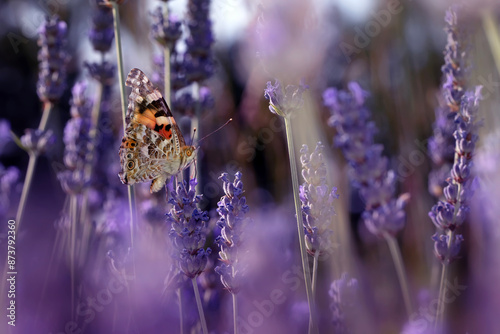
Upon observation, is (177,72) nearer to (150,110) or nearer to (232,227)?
(150,110)

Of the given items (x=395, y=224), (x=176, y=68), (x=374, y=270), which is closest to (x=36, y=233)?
(x=176, y=68)

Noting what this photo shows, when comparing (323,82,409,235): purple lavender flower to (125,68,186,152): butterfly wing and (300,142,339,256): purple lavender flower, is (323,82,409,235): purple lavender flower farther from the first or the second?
(125,68,186,152): butterfly wing

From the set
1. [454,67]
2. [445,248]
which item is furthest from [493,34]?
[445,248]

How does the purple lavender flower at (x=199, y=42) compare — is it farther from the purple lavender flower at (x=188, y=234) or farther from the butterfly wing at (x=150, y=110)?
the purple lavender flower at (x=188, y=234)

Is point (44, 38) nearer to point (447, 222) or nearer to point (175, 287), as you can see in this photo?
point (175, 287)

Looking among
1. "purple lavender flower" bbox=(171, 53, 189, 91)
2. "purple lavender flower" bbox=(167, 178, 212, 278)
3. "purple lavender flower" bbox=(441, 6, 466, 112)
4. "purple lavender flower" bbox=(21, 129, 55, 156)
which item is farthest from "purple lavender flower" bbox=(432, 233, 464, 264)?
"purple lavender flower" bbox=(21, 129, 55, 156)

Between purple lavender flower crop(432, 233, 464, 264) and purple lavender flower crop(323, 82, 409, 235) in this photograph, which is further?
purple lavender flower crop(323, 82, 409, 235)

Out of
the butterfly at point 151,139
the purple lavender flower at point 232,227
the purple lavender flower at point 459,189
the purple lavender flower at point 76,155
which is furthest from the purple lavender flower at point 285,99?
the purple lavender flower at point 76,155
